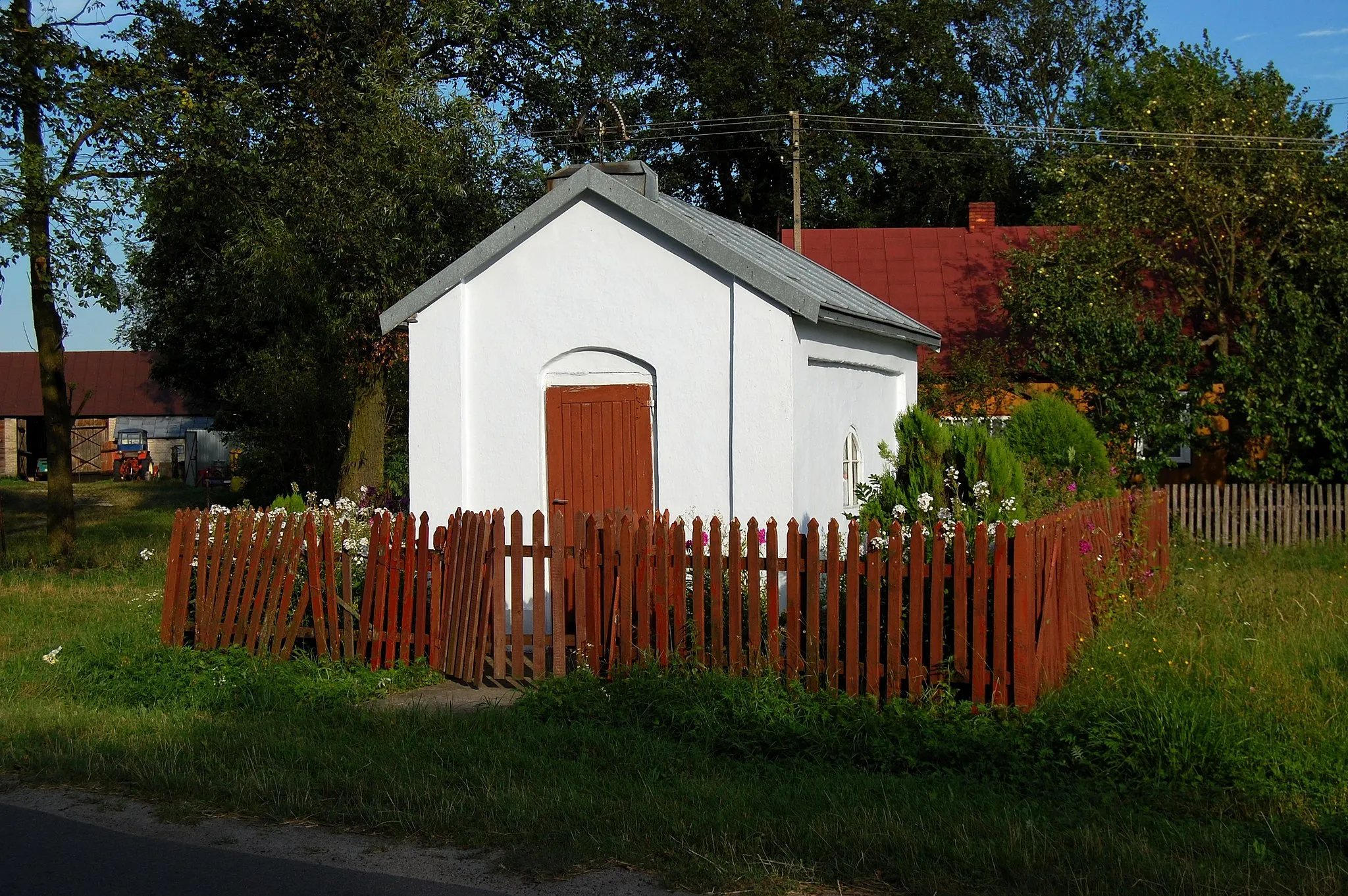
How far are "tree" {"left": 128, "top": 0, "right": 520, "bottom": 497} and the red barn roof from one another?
8786mm

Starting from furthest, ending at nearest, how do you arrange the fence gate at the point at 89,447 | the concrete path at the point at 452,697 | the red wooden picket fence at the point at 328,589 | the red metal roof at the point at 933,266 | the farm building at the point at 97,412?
the farm building at the point at 97,412
the fence gate at the point at 89,447
the red metal roof at the point at 933,266
the red wooden picket fence at the point at 328,589
the concrete path at the point at 452,697

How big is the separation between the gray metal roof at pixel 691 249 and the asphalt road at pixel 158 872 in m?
5.97

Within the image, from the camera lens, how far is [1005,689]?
23.3ft

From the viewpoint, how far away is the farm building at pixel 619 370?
400 inches

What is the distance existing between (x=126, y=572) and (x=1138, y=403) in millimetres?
13772

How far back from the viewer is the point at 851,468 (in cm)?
1198

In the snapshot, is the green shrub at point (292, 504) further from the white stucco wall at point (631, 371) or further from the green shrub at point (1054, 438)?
the green shrub at point (1054, 438)

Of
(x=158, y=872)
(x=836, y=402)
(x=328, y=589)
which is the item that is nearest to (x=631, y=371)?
(x=836, y=402)

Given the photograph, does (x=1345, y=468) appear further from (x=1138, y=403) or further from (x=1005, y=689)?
(x=1005, y=689)

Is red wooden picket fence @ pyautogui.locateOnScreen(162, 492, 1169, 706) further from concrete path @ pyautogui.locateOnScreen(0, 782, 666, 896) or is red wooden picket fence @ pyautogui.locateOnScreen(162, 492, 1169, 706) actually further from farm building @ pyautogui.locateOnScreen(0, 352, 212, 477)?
farm building @ pyautogui.locateOnScreen(0, 352, 212, 477)

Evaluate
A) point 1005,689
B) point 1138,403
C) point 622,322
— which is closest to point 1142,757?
point 1005,689

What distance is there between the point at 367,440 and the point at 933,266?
1208 centimetres

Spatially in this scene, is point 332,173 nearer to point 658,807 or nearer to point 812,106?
point 658,807

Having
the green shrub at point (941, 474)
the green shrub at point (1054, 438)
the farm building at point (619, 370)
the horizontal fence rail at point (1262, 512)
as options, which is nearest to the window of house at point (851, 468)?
the farm building at point (619, 370)
